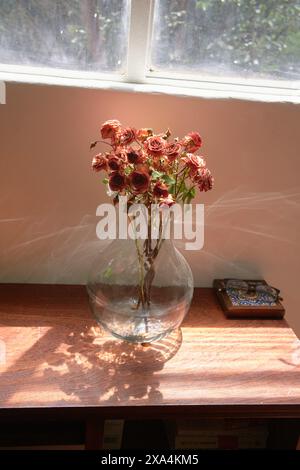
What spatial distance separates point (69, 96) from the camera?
1211 millimetres

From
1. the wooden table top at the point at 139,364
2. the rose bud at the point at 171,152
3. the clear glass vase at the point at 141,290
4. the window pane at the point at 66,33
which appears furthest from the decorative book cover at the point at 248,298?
the window pane at the point at 66,33

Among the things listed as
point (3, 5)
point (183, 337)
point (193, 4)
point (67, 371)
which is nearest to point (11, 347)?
point (67, 371)

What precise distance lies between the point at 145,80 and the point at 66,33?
0.22 m

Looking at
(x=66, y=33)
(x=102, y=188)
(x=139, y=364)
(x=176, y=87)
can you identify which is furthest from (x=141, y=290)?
(x=66, y=33)

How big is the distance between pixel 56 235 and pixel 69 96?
1.25 feet

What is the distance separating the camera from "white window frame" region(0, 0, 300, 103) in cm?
119

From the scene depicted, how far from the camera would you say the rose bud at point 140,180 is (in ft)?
3.22

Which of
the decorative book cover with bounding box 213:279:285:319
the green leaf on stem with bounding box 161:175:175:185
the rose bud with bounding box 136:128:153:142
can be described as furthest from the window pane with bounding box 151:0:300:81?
the decorative book cover with bounding box 213:279:285:319

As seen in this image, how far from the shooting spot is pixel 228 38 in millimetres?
1250

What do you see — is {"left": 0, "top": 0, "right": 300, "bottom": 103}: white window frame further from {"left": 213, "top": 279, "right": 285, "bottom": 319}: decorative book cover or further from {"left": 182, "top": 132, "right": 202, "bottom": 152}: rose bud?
{"left": 213, "top": 279, "right": 285, "bottom": 319}: decorative book cover

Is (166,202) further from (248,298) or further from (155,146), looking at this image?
(248,298)

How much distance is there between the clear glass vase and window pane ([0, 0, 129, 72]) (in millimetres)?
474

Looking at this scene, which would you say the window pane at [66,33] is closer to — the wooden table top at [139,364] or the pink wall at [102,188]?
the pink wall at [102,188]

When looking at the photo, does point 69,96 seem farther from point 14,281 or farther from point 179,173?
point 14,281
